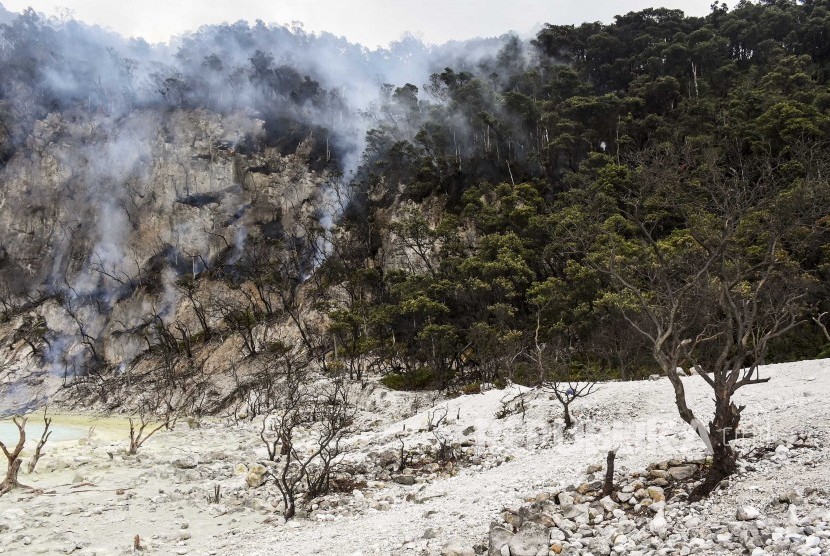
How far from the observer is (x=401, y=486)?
39.2 ft

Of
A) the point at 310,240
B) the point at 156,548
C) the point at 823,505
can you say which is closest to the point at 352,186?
the point at 310,240

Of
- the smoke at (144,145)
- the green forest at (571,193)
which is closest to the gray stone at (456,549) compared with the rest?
the green forest at (571,193)

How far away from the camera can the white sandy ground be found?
8438 mm

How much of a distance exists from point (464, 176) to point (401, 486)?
142 feet

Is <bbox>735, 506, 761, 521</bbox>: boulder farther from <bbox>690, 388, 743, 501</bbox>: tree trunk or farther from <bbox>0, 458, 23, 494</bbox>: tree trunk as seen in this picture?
<bbox>0, 458, 23, 494</bbox>: tree trunk

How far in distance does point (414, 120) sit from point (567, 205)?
85.4 ft

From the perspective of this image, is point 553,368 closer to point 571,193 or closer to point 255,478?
point 255,478

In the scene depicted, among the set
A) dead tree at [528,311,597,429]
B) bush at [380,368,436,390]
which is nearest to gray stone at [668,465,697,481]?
dead tree at [528,311,597,429]

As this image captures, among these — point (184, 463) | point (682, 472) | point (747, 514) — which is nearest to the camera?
point (747, 514)

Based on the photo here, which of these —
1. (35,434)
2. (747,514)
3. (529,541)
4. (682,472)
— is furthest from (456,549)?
(35,434)

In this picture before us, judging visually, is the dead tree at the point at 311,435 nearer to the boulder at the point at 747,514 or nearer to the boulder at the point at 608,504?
the boulder at the point at 608,504

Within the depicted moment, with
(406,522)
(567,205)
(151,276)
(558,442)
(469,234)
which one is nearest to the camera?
(406,522)

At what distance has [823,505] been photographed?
5883mm

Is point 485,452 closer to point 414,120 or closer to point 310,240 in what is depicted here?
point 310,240
